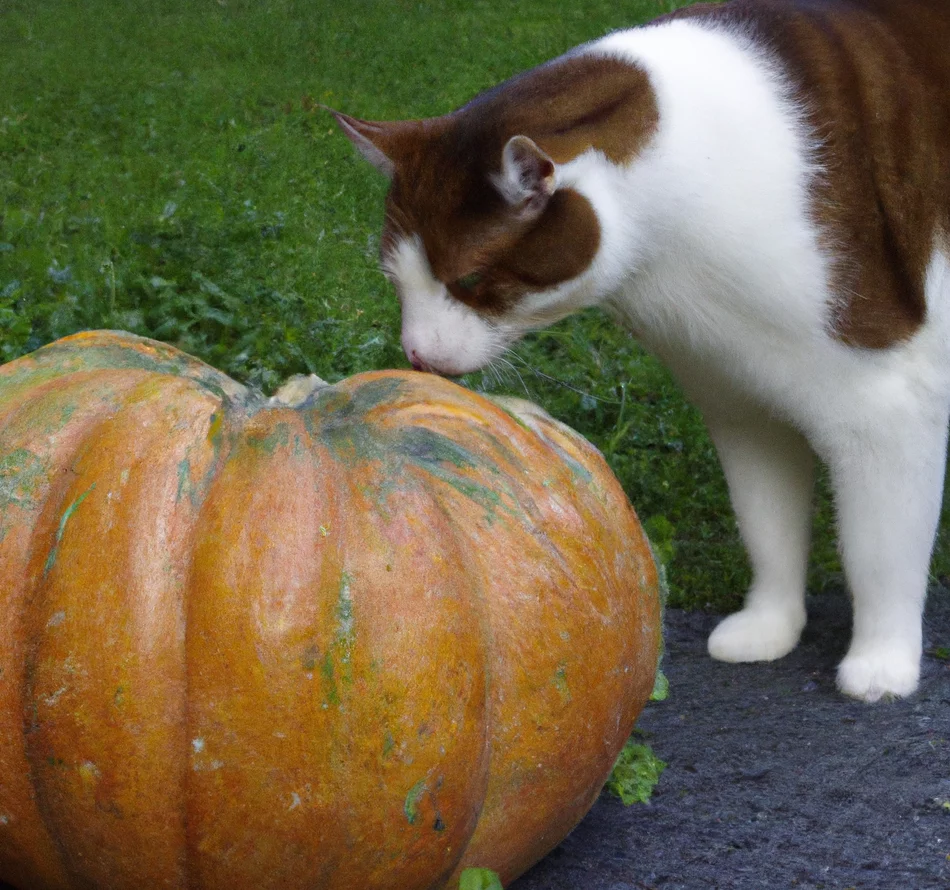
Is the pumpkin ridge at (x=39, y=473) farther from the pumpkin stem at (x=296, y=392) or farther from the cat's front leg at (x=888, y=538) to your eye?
the cat's front leg at (x=888, y=538)

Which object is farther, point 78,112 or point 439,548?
point 78,112

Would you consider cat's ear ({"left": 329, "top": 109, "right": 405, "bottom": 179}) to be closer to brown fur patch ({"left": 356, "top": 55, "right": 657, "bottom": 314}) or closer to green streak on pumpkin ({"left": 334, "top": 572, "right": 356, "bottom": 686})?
brown fur patch ({"left": 356, "top": 55, "right": 657, "bottom": 314})

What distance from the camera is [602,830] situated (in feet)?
7.73

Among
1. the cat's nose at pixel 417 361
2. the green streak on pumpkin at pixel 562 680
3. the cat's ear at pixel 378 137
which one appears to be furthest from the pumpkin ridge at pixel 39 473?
the cat's ear at pixel 378 137

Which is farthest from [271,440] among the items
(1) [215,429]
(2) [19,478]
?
(2) [19,478]

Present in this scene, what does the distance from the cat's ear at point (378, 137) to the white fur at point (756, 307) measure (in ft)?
0.74

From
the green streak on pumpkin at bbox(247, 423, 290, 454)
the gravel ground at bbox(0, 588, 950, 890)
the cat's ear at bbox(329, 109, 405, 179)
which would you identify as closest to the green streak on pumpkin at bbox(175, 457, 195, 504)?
the green streak on pumpkin at bbox(247, 423, 290, 454)

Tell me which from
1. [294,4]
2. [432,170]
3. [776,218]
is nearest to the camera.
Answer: [776,218]

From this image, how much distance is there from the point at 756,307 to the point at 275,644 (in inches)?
56.5

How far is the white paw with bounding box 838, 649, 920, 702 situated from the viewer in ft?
9.94

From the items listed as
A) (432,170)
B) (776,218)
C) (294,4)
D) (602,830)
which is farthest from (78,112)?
(602,830)

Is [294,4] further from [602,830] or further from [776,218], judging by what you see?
[602,830]

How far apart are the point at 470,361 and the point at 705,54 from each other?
0.83 m

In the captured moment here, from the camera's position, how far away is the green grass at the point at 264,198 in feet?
13.4
